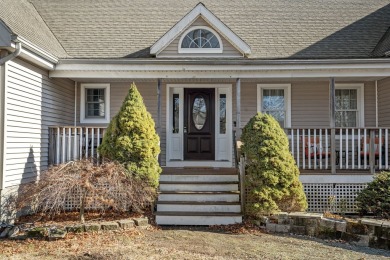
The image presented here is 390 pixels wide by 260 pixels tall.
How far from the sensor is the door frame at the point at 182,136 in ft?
36.5

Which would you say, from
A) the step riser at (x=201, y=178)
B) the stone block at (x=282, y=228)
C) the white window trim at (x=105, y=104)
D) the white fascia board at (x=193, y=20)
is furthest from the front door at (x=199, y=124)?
the stone block at (x=282, y=228)

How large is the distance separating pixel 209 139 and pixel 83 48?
14.6 feet

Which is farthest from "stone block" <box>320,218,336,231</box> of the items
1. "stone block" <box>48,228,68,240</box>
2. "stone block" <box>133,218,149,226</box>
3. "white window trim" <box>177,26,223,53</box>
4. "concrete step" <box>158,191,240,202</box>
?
"white window trim" <box>177,26,223,53</box>

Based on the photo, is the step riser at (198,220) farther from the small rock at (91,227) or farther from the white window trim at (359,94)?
the white window trim at (359,94)

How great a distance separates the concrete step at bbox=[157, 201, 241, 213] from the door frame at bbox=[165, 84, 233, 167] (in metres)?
2.97

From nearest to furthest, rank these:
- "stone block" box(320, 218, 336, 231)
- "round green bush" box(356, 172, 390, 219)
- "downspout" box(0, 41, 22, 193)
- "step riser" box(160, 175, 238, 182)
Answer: "stone block" box(320, 218, 336, 231)
"downspout" box(0, 41, 22, 193)
"round green bush" box(356, 172, 390, 219)
"step riser" box(160, 175, 238, 182)

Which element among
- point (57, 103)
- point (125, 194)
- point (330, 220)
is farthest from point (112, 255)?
point (57, 103)

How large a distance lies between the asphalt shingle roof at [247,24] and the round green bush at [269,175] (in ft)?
10.4

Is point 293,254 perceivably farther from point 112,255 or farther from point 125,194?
point 125,194

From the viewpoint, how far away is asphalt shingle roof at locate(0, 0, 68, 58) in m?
8.33

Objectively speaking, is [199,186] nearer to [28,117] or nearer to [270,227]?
[270,227]

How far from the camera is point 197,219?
7844 millimetres

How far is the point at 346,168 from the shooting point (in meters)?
9.03

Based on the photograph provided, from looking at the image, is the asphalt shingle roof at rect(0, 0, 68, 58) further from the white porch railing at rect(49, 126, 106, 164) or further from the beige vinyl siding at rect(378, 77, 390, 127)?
the beige vinyl siding at rect(378, 77, 390, 127)
